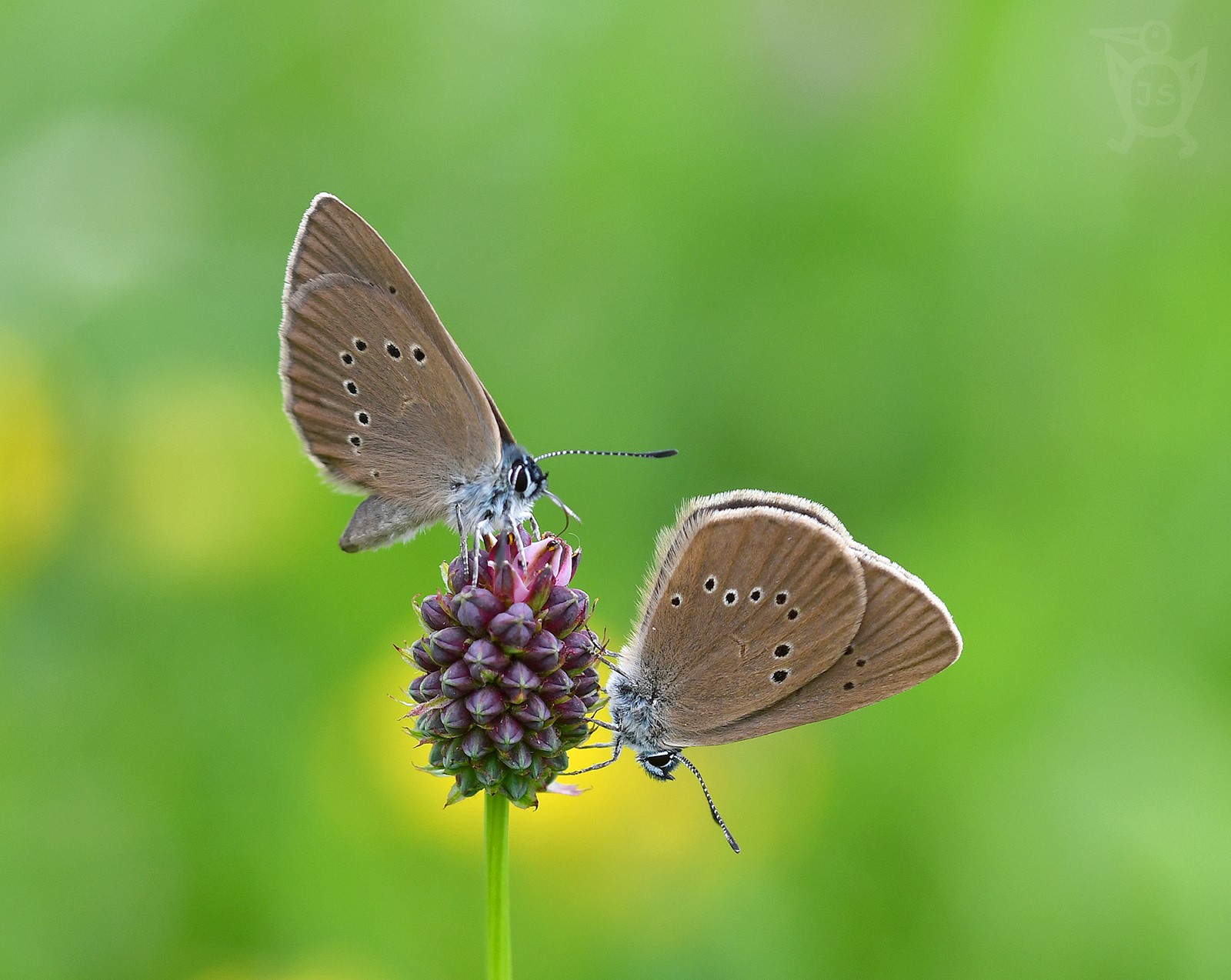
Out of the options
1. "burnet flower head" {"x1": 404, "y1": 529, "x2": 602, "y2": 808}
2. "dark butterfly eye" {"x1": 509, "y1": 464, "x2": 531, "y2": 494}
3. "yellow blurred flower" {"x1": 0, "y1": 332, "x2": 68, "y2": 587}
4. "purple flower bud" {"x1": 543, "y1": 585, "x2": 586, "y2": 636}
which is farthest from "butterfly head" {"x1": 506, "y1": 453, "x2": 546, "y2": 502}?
"yellow blurred flower" {"x1": 0, "y1": 332, "x2": 68, "y2": 587}

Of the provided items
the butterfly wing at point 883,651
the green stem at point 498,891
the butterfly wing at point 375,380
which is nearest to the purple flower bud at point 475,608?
the green stem at point 498,891

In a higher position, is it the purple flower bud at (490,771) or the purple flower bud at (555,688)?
the purple flower bud at (555,688)

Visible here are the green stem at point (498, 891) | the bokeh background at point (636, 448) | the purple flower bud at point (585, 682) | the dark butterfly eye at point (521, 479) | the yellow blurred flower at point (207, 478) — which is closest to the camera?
the green stem at point (498, 891)

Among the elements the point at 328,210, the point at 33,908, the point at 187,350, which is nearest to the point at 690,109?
the point at 187,350

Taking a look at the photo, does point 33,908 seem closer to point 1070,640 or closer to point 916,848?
point 916,848

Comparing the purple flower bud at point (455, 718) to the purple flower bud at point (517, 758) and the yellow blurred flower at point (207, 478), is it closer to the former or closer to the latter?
the purple flower bud at point (517, 758)
